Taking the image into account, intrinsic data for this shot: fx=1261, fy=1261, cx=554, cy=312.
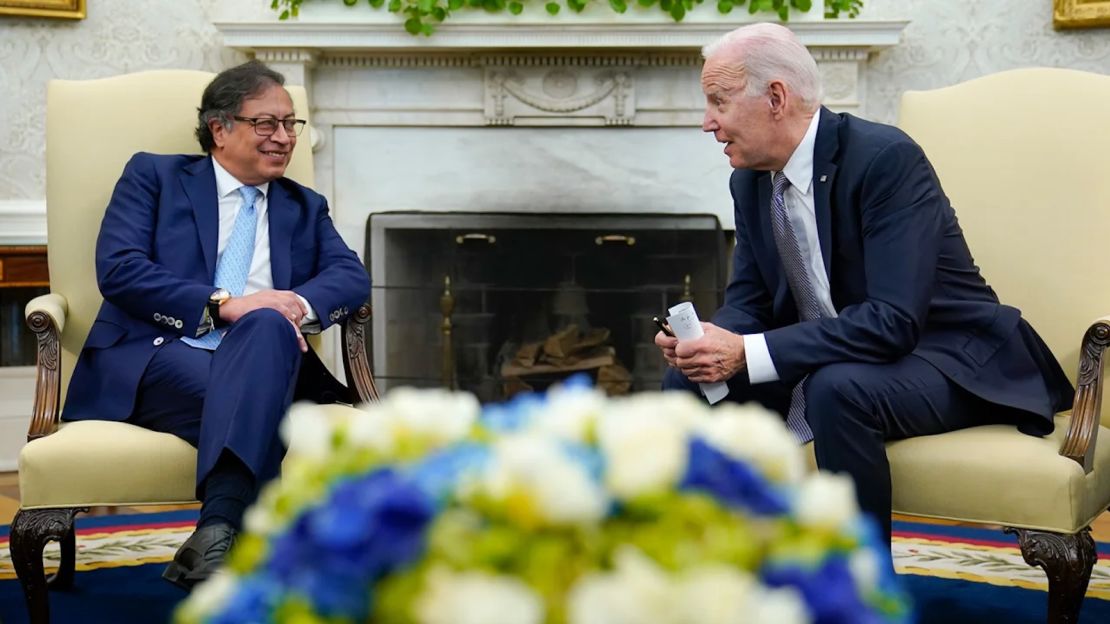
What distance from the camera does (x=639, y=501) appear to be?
66 cm

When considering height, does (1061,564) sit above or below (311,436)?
below

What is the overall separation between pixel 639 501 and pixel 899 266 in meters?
1.58

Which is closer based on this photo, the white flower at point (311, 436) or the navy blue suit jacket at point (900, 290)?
the white flower at point (311, 436)

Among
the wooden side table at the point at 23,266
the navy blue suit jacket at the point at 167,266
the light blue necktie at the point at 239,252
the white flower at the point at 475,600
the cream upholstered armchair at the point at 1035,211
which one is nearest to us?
the white flower at the point at 475,600

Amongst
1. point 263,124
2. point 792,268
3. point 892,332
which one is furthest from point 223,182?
point 892,332

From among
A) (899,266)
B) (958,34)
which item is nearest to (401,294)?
(958,34)

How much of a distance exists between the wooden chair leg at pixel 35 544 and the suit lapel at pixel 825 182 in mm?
1387

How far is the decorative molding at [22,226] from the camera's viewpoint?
3.92m

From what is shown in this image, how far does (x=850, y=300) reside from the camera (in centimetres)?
228

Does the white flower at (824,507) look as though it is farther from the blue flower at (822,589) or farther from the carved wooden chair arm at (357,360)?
the carved wooden chair arm at (357,360)

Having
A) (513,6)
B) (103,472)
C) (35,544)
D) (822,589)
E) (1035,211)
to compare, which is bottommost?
(35,544)

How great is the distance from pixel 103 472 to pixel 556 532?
5.63 ft

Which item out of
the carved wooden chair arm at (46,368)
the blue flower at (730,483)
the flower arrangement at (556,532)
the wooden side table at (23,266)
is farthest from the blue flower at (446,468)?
the wooden side table at (23,266)

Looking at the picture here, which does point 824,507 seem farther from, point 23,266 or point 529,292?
point 529,292
